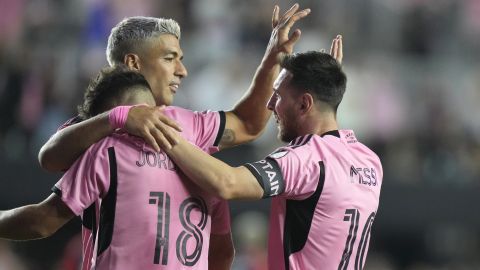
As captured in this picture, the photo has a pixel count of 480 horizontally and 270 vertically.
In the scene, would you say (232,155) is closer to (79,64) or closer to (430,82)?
(79,64)

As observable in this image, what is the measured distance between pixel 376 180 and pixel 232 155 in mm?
5414

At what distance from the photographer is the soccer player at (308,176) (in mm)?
4934

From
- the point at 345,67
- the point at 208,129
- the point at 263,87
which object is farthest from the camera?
the point at 345,67

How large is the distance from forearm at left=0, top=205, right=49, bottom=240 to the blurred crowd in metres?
5.61

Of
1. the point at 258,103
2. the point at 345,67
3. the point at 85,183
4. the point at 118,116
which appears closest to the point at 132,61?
the point at 258,103

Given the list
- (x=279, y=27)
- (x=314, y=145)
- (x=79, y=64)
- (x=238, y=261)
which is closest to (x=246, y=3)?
(x=79, y=64)

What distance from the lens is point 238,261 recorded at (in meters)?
10.6

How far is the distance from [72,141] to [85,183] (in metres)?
0.23

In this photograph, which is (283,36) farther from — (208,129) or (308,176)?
(308,176)

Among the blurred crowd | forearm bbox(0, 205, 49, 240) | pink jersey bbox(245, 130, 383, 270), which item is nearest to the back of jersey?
pink jersey bbox(245, 130, 383, 270)

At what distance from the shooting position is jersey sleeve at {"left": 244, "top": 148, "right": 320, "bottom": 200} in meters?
5.00

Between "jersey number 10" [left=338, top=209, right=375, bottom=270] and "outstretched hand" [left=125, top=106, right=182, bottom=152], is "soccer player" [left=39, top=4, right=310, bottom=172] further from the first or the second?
"jersey number 10" [left=338, top=209, right=375, bottom=270]

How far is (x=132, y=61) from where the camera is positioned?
18.4 feet

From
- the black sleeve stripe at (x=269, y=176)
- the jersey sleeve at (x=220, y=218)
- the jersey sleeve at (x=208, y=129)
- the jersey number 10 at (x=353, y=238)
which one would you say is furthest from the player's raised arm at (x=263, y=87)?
the jersey number 10 at (x=353, y=238)
